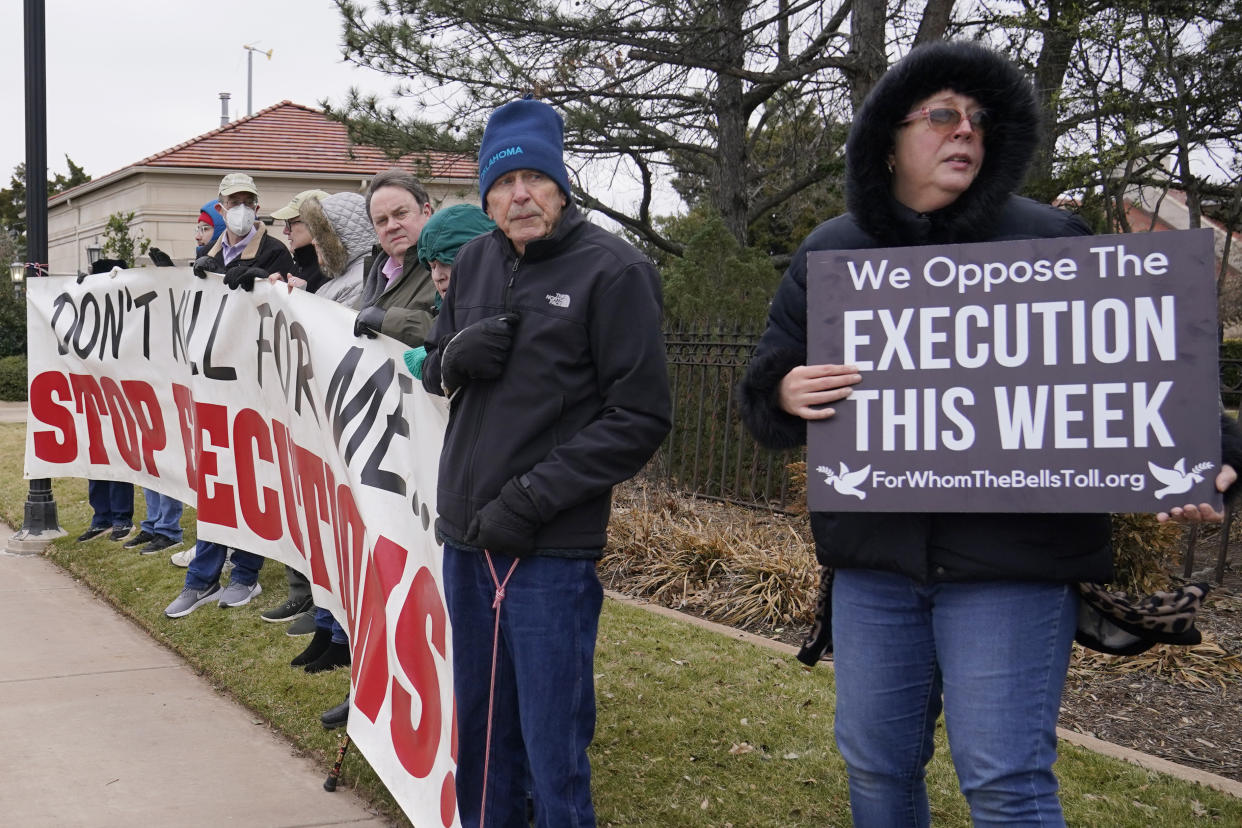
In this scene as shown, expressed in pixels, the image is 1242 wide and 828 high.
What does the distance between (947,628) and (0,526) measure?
30.2 feet

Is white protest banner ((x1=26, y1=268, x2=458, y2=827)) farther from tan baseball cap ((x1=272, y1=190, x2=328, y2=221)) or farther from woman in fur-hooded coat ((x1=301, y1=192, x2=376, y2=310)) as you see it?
tan baseball cap ((x1=272, y1=190, x2=328, y2=221))

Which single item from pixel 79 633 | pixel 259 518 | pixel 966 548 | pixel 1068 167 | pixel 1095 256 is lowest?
pixel 79 633

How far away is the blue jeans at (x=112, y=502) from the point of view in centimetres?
830

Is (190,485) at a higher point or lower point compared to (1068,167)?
lower

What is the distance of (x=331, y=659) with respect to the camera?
5.27m

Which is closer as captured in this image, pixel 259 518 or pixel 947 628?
pixel 947 628

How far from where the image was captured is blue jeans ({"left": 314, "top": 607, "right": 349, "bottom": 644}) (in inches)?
207

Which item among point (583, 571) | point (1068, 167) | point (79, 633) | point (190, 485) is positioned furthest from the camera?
point (1068, 167)

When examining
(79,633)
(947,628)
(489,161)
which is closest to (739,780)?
(947,628)

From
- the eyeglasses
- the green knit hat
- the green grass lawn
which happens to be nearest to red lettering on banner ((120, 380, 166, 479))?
the green grass lawn

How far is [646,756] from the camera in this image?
4262mm

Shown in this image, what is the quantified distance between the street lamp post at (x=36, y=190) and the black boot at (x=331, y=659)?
419 cm

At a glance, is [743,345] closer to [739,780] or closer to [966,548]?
[739,780]

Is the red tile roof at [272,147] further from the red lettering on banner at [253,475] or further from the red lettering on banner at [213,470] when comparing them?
the red lettering on banner at [253,475]
